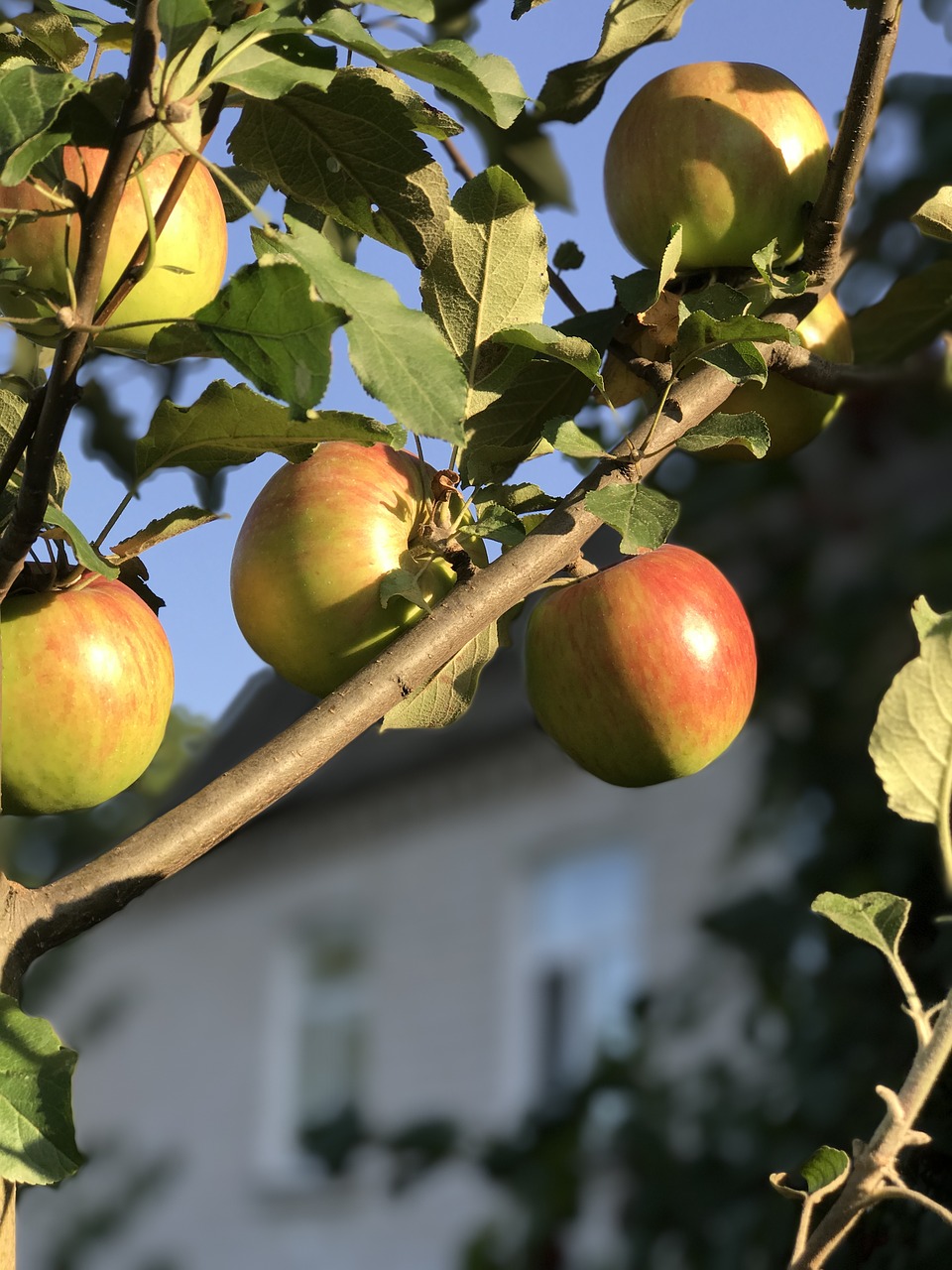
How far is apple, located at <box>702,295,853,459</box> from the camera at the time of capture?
0.80 meters

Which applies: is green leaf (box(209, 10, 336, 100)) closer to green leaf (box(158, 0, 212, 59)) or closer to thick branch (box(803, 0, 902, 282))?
green leaf (box(158, 0, 212, 59))

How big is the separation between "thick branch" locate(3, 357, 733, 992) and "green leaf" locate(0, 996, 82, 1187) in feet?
0.08

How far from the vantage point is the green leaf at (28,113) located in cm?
49

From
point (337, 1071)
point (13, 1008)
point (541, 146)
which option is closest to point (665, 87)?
point (541, 146)

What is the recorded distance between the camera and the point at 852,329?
981 millimetres

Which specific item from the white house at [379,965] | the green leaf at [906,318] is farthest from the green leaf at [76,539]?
the white house at [379,965]

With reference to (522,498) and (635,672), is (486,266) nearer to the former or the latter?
(522,498)

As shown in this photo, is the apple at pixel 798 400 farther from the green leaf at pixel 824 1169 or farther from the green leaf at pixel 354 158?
the green leaf at pixel 824 1169

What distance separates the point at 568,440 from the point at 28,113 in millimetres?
258

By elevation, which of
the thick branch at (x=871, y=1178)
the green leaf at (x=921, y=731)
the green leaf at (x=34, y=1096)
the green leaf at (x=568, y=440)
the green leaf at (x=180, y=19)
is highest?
the green leaf at (x=180, y=19)

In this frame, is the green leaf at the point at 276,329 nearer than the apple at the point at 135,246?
Yes

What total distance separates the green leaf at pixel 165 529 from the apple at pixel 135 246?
0.08 m

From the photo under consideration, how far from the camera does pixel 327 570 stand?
71 centimetres

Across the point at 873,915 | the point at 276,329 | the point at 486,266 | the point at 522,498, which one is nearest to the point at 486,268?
the point at 486,266
